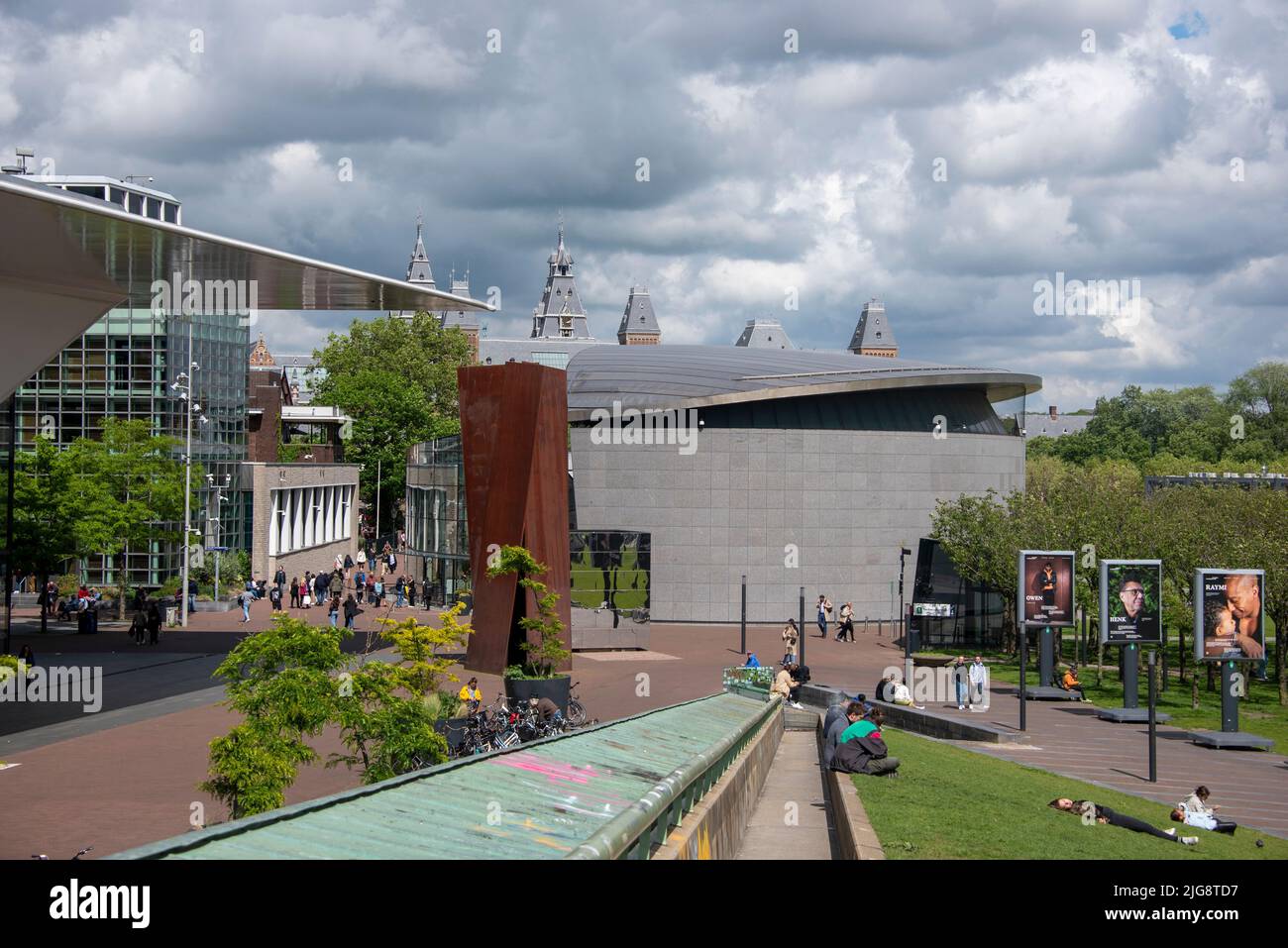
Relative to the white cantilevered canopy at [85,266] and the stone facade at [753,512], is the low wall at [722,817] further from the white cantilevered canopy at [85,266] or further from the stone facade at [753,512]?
the stone facade at [753,512]

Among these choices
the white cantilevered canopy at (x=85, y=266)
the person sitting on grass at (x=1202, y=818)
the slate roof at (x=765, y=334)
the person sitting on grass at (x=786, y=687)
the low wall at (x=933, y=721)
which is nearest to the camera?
the person sitting on grass at (x=1202, y=818)

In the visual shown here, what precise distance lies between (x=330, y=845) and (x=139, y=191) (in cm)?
5818

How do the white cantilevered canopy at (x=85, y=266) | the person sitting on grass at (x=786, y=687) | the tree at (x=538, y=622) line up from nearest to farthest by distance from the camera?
the white cantilevered canopy at (x=85, y=266)
the tree at (x=538, y=622)
the person sitting on grass at (x=786, y=687)

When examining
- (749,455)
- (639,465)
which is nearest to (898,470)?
(749,455)

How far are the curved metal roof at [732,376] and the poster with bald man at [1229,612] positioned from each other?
27102mm

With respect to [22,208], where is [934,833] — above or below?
below

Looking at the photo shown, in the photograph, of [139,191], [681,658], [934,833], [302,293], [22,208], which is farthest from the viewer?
[139,191]

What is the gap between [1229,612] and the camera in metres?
25.5

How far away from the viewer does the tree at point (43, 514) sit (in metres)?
38.2

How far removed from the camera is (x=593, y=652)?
3906cm

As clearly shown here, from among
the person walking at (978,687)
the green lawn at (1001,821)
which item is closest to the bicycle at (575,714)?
the green lawn at (1001,821)

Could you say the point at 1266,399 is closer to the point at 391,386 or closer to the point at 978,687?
the point at 391,386

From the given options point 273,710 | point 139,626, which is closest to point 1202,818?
point 273,710

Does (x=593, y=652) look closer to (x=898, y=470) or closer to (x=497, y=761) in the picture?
(x=898, y=470)
